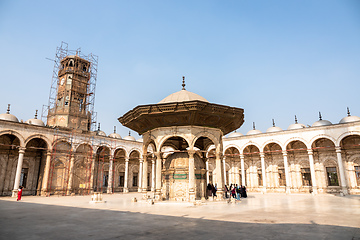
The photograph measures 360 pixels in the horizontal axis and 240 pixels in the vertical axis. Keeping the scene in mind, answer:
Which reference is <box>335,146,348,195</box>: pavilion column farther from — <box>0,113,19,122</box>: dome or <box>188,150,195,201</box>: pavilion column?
<box>0,113,19,122</box>: dome

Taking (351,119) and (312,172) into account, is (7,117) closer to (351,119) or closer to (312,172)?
(312,172)

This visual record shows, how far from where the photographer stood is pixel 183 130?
46.2 feet

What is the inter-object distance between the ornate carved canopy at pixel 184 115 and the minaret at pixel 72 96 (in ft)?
55.6

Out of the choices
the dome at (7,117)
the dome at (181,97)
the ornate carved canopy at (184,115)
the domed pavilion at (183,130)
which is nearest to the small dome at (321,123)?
the domed pavilion at (183,130)

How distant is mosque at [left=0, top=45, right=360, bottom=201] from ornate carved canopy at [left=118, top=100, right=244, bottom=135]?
0.06 metres

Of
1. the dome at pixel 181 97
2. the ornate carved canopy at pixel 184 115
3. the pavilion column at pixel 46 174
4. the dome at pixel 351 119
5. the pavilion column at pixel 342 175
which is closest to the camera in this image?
the ornate carved canopy at pixel 184 115

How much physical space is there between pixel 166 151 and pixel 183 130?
2.44 meters

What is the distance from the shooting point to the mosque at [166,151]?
1422 centimetres

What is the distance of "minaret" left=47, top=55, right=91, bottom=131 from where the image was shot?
28.9 metres

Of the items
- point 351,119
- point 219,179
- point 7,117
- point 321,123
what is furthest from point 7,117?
point 351,119

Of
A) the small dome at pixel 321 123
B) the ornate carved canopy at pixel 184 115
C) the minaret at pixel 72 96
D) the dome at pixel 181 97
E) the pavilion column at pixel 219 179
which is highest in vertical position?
the minaret at pixel 72 96

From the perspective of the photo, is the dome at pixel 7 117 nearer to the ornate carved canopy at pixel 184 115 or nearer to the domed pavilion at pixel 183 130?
the domed pavilion at pixel 183 130

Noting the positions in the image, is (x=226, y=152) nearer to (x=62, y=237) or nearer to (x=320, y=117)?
(x=320, y=117)

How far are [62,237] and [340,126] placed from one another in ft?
89.5
